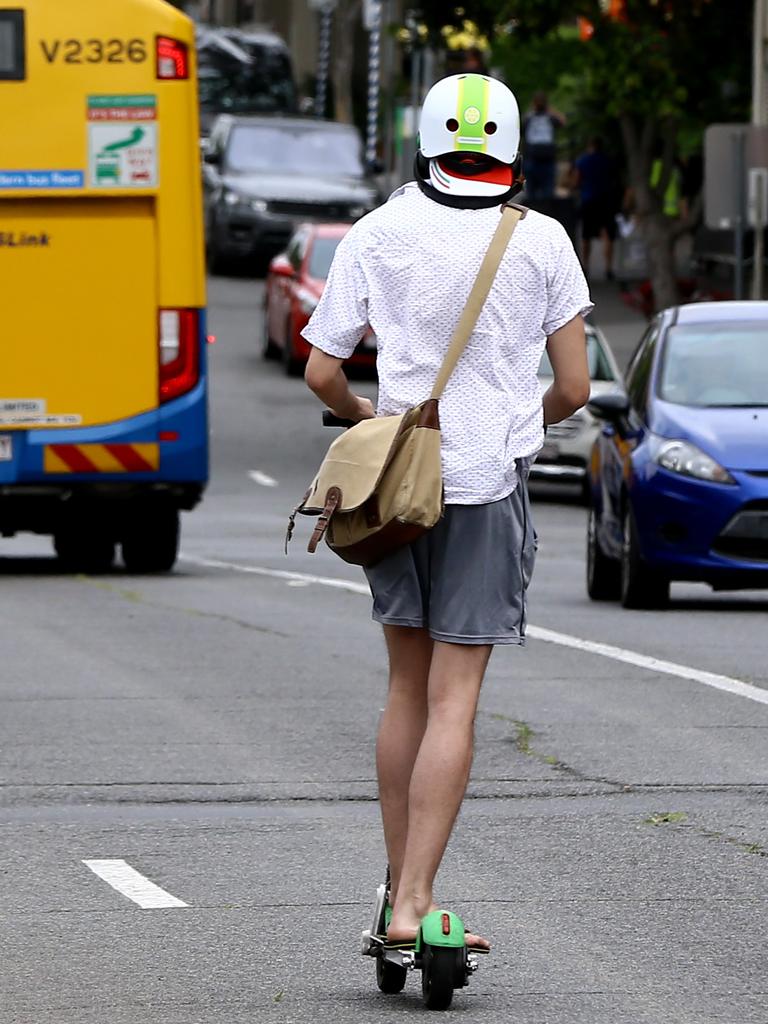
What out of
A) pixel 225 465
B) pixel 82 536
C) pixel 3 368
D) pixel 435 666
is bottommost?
pixel 225 465

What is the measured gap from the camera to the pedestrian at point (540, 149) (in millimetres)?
43125

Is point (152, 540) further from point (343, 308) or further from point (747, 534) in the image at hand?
point (343, 308)

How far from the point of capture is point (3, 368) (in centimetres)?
1670

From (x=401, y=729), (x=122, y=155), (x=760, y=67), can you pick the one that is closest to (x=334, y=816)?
(x=401, y=729)

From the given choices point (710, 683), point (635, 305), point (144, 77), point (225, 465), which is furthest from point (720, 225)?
point (710, 683)

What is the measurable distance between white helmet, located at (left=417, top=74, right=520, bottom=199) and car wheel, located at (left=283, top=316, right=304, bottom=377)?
29718 mm

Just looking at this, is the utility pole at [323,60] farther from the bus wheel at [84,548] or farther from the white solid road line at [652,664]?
the white solid road line at [652,664]

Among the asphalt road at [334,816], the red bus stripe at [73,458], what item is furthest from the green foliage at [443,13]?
the asphalt road at [334,816]

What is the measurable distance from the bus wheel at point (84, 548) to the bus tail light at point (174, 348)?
5.05 ft

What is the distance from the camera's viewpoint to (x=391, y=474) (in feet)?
18.6

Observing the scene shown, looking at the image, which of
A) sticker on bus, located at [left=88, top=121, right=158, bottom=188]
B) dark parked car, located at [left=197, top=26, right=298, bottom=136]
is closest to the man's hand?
sticker on bus, located at [left=88, top=121, right=158, bottom=188]

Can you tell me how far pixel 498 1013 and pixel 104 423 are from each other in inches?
447

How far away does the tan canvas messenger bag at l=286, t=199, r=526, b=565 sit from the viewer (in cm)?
563

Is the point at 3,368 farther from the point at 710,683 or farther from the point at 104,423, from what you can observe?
the point at 710,683
